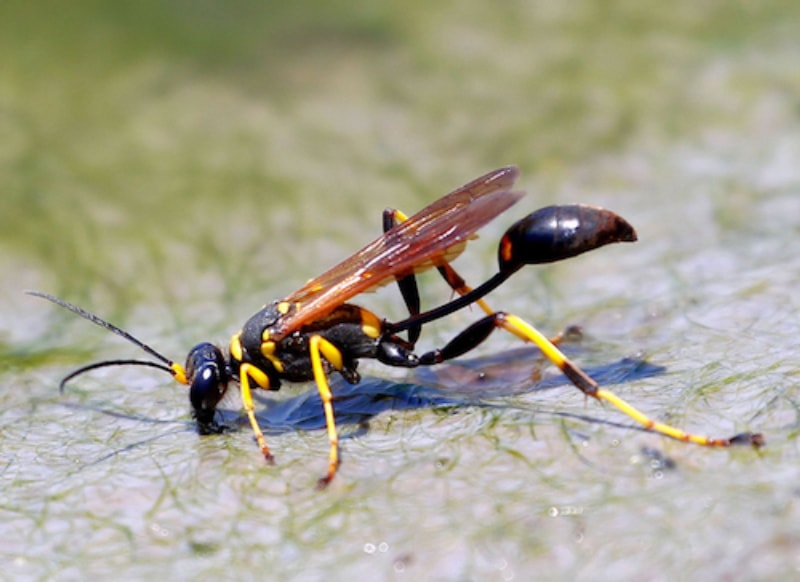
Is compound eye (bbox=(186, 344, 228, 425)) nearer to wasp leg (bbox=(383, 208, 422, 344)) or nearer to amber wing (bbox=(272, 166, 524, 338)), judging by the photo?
amber wing (bbox=(272, 166, 524, 338))

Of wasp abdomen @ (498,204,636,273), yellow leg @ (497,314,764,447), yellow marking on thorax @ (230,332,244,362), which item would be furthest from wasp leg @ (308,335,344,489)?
wasp abdomen @ (498,204,636,273)

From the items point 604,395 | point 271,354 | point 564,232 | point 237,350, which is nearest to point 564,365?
point 604,395

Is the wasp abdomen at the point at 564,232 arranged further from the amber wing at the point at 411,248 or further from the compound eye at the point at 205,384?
the compound eye at the point at 205,384

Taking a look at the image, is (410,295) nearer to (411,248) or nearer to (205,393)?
(411,248)

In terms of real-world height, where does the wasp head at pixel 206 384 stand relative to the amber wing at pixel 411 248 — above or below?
below

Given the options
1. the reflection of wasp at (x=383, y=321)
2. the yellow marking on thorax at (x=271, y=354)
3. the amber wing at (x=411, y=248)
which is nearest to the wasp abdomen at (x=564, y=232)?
the reflection of wasp at (x=383, y=321)

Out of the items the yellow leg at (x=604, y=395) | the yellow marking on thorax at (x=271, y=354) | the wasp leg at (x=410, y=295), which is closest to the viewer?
the yellow leg at (x=604, y=395)

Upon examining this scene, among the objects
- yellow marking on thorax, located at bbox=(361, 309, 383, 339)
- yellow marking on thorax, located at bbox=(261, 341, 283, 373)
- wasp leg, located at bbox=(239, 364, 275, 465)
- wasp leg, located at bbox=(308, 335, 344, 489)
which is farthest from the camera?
yellow marking on thorax, located at bbox=(361, 309, 383, 339)

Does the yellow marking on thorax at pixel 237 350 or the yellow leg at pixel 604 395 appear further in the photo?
the yellow marking on thorax at pixel 237 350

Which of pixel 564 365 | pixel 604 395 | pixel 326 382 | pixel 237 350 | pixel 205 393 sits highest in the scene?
pixel 237 350
